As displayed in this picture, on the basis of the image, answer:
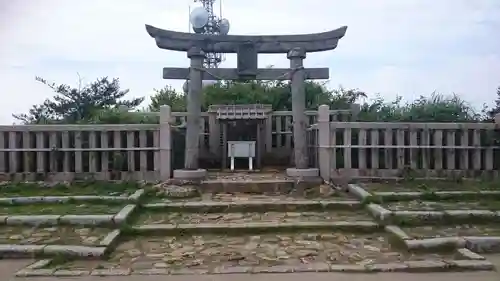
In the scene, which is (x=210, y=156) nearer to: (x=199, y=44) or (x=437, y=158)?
(x=199, y=44)

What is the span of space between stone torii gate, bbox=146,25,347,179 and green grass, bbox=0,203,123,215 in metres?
2.40

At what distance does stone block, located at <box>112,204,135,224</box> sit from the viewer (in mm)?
6650

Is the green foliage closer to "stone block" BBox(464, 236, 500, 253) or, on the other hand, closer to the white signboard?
the white signboard

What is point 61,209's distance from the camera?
7340 millimetres

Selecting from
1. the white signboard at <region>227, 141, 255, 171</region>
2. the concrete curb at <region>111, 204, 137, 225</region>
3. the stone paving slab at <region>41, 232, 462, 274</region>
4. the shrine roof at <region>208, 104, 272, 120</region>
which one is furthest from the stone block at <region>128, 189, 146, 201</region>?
the shrine roof at <region>208, 104, 272, 120</region>

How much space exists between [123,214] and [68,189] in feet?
8.13

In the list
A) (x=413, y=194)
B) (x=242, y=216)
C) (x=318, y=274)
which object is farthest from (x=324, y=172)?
(x=318, y=274)

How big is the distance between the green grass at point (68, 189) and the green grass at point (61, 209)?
0.68m

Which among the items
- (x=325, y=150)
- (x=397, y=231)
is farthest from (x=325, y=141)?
(x=397, y=231)

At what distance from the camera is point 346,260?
5.36 m

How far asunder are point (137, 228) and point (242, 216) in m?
1.67

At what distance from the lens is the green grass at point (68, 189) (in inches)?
332

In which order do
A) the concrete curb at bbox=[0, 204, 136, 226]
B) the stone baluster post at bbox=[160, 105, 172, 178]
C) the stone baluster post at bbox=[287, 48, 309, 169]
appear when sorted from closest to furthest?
the concrete curb at bbox=[0, 204, 136, 226] < the stone baluster post at bbox=[160, 105, 172, 178] < the stone baluster post at bbox=[287, 48, 309, 169]

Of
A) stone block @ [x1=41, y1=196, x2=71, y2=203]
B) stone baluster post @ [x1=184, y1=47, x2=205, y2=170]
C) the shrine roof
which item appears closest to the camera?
stone block @ [x1=41, y1=196, x2=71, y2=203]
